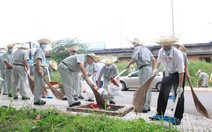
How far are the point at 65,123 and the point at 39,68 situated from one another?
3.16m

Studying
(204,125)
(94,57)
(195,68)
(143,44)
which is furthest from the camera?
(195,68)

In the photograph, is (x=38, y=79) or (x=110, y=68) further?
(x=110, y=68)

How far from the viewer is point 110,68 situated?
7.95 metres

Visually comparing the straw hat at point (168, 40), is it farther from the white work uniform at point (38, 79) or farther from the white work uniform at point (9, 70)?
the white work uniform at point (9, 70)

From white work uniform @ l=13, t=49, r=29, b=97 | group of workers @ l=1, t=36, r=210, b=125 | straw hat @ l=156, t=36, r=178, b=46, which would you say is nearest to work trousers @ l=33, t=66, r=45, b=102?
group of workers @ l=1, t=36, r=210, b=125

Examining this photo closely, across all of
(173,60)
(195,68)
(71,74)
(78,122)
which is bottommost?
(195,68)

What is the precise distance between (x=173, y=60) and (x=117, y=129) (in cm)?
203

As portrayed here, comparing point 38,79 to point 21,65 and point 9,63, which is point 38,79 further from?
point 9,63

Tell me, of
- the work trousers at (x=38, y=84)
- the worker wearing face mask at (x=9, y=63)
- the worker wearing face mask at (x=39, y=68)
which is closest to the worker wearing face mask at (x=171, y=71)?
the worker wearing face mask at (x=39, y=68)

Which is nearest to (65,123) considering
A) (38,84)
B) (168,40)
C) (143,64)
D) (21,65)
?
(168,40)

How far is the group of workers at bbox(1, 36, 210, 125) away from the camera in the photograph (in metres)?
5.10

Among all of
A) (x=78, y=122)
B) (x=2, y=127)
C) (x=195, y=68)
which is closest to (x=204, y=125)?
(x=78, y=122)

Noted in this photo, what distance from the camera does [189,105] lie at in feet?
28.9

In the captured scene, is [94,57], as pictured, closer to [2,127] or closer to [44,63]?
[44,63]
